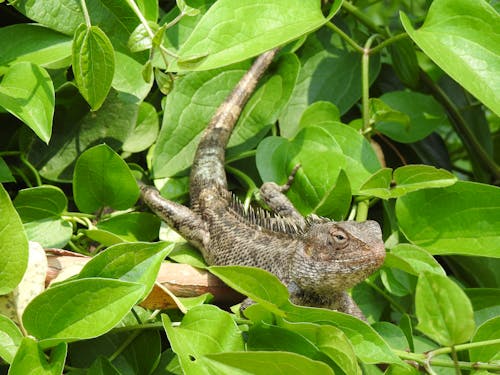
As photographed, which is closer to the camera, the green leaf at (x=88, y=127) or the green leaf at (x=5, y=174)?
the green leaf at (x=5, y=174)

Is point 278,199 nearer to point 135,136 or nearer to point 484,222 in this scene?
point 135,136

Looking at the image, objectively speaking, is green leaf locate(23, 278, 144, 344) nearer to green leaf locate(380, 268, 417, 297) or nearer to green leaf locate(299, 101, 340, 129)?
green leaf locate(380, 268, 417, 297)

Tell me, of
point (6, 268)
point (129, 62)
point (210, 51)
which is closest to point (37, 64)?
point (129, 62)

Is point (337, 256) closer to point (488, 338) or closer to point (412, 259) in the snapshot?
point (412, 259)

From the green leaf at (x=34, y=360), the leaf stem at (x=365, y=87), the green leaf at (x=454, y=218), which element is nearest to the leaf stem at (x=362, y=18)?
the leaf stem at (x=365, y=87)

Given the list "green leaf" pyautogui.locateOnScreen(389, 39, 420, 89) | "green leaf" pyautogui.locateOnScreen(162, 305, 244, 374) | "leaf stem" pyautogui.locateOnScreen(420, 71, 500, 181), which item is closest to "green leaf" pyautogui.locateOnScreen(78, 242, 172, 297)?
"green leaf" pyautogui.locateOnScreen(162, 305, 244, 374)

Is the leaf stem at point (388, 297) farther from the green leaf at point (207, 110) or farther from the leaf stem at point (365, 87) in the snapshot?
the green leaf at point (207, 110)
